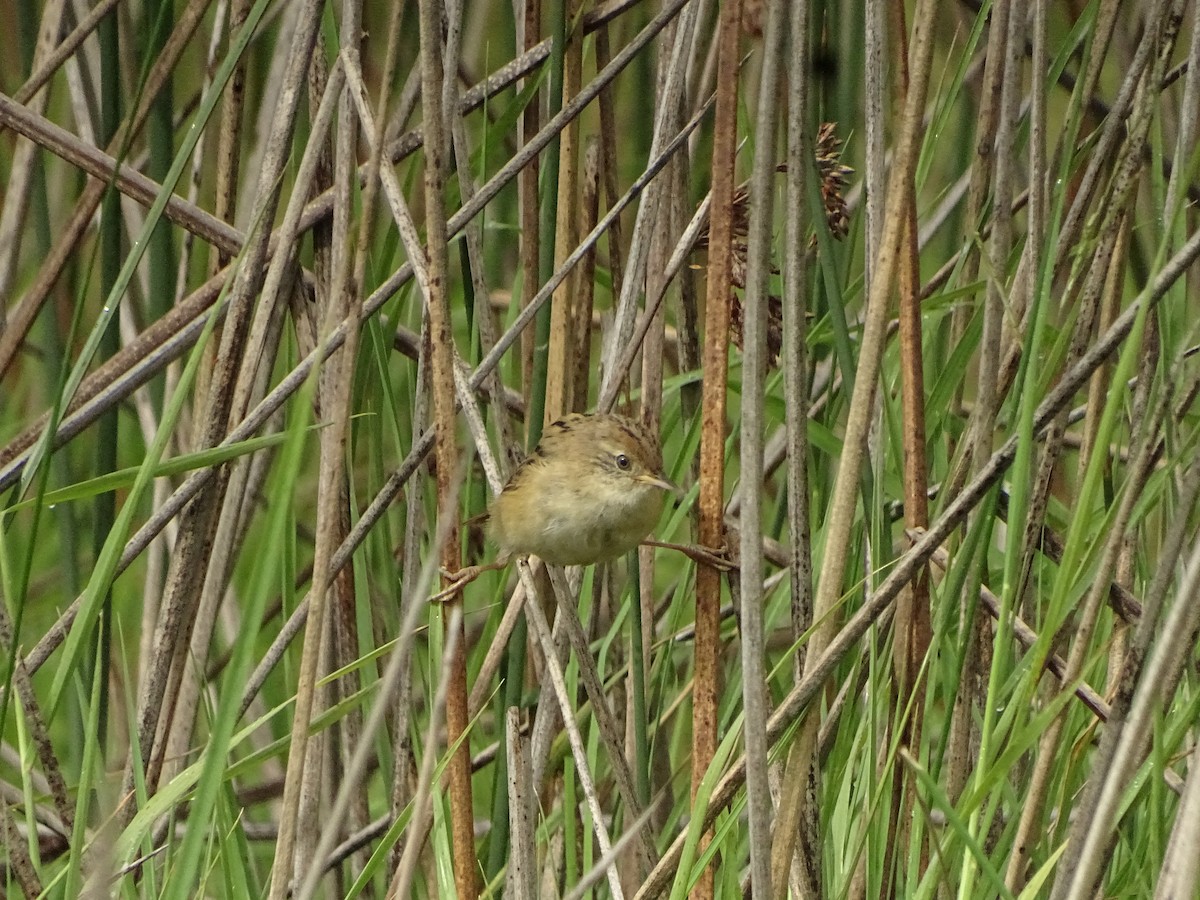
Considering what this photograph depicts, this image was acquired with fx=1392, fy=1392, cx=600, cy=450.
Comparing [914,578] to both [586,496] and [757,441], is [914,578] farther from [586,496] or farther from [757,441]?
[586,496]

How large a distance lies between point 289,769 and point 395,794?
753 mm

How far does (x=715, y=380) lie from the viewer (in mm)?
1955

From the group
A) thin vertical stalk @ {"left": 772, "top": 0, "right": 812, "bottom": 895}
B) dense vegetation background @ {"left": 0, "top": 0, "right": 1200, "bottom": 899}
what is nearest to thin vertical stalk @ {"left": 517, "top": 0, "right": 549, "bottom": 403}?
dense vegetation background @ {"left": 0, "top": 0, "right": 1200, "bottom": 899}

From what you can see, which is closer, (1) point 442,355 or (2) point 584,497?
(1) point 442,355

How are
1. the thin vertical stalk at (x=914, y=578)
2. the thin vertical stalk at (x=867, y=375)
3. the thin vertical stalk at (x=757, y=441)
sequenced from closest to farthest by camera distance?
the thin vertical stalk at (x=757, y=441), the thin vertical stalk at (x=867, y=375), the thin vertical stalk at (x=914, y=578)

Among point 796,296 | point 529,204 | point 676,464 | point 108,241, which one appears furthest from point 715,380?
point 108,241

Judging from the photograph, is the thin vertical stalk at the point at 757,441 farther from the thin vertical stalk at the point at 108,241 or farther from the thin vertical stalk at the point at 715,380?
the thin vertical stalk at the point at 108,241

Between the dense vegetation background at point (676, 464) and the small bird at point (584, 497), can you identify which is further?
the small bird at point (584, 497)

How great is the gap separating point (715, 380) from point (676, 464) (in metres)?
0.61

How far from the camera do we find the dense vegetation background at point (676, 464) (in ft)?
5.74

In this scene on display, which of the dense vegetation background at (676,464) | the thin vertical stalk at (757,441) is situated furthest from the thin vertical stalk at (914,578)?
the thin vertical stalk at (757,441)

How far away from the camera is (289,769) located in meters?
1.75

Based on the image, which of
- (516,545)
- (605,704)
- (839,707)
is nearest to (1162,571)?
(839,707)

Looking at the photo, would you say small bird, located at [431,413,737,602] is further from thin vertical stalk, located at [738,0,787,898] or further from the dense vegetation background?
thin vertical stalk, located at [738,0,787,898]
